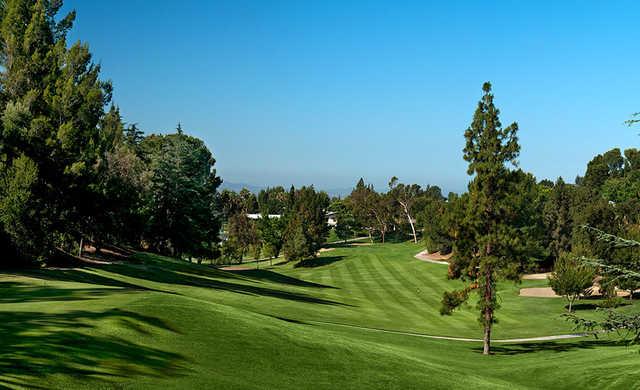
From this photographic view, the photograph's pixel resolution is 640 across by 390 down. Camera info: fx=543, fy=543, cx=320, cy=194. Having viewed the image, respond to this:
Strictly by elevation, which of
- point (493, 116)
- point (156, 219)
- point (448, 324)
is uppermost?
point (493, 116)

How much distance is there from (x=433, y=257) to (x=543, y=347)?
231 ft

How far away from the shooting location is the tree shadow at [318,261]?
354 feet

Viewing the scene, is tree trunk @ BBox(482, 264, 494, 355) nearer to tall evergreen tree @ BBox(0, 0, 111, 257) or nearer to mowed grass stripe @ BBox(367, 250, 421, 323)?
mowed grass stripe @ BBox(367, 250, 421, 323)

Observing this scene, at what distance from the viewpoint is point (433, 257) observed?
105750mm

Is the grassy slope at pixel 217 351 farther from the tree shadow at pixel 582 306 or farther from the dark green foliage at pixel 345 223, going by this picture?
the dark green foliage at pixel 345 223

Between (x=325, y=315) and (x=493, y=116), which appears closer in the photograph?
(x=493, y=116)

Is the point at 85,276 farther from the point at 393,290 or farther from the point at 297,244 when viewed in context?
the point at 297,244

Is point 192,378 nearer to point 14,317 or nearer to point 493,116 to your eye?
point 14,317

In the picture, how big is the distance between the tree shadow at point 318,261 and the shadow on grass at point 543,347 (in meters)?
71.1

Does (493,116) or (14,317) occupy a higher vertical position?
(493,116)

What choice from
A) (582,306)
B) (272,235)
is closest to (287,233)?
(272,235)

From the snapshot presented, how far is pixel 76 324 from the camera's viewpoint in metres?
16.3

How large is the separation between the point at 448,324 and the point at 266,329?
31.6m

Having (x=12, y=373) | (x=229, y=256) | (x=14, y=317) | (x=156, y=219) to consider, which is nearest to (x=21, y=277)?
(x=14, y=317)
